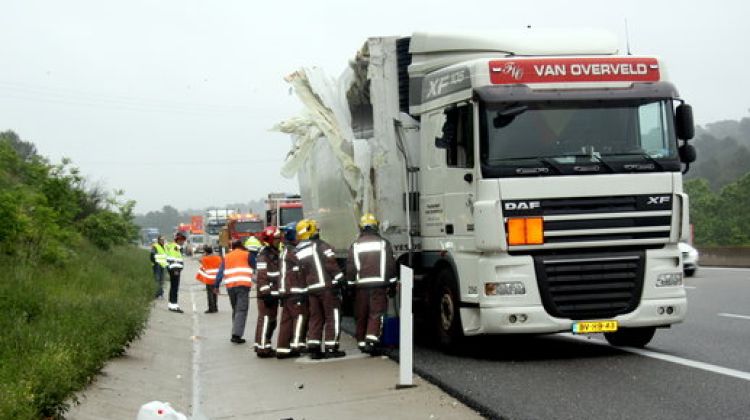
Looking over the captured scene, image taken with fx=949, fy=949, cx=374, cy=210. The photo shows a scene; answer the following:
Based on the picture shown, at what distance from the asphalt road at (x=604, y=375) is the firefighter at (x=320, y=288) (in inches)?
49.4

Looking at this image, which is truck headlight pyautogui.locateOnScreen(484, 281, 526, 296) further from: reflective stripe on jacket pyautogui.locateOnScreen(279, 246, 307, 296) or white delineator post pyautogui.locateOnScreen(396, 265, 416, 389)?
reflective stripe on jacket pyautogui.locateOnScreen(279, 246, 307, 296)

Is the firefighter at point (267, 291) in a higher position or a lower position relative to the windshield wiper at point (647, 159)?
lower

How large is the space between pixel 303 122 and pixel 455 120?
5341mm

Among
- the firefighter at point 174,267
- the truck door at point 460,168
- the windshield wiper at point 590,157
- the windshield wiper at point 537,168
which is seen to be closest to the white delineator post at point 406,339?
the truck door at point 460,168

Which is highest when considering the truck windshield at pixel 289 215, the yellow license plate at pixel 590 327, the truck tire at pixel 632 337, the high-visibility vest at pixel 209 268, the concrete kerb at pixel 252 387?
the truck windshield at pixel 289 215

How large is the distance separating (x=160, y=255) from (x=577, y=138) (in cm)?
1630

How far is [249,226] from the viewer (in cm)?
4269

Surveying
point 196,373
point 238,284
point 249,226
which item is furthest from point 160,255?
point 249,226

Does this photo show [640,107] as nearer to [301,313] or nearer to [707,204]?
[301,313]

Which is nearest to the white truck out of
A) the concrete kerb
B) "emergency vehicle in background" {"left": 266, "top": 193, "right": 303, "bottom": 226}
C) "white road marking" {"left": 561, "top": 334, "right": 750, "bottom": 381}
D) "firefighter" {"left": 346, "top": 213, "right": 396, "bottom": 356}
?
"white road marking" {"left": 561, "top": 334, "right": 750, "bottom": 381}

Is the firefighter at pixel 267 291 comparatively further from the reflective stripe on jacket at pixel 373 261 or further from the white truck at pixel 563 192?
the white truck at pixel 563 192

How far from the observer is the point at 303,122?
15492mm

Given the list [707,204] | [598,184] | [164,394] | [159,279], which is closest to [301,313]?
[164,394]

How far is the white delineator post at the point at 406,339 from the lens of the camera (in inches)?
371
